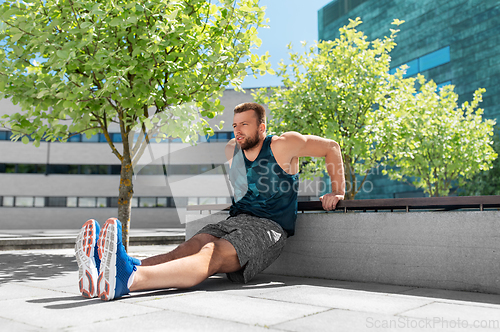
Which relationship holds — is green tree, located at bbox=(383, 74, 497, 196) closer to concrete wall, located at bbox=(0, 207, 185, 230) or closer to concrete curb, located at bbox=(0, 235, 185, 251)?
concrete curb, located at bbox=(0, 235, 185, 251)

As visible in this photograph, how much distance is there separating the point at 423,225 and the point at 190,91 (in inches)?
185

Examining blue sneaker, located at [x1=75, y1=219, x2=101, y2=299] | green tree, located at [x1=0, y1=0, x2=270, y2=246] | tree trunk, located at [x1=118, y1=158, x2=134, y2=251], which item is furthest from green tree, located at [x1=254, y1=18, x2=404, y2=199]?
blue sneaker, located at [x1=75, y1=219, x2=101, y2=299]

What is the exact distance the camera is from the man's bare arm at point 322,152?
13.4ft

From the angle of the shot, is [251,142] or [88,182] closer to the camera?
[251,142]

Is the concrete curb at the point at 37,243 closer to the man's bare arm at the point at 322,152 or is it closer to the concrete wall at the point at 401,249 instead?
the concrete wall at the point at 401,249

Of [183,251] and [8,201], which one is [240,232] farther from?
[8,201]

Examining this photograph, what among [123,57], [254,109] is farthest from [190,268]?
[123,57]

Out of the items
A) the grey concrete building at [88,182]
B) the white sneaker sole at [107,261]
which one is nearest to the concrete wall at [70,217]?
the grey concrete building at [88,182]

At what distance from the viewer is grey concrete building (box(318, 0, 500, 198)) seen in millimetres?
32031

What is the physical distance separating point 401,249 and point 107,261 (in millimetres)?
2695

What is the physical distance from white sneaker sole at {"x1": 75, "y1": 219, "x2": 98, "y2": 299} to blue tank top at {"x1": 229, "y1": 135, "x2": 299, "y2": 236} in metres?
1.64

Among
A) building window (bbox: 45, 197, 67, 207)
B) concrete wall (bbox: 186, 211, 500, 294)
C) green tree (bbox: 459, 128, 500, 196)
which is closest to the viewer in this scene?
concrete wall (bbox: 186, 211, 500, 294)

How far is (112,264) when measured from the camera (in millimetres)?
2852

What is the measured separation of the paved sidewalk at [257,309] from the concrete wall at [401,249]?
0.19 m
